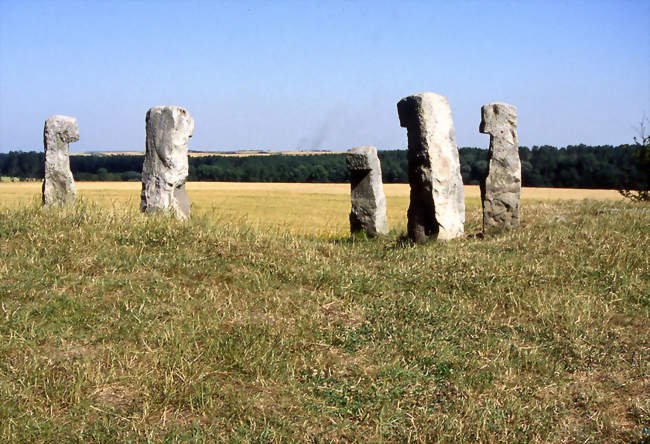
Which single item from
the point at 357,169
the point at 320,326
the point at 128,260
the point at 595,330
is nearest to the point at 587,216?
the point at 357,169

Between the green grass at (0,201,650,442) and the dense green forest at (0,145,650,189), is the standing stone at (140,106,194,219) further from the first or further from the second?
the dense green forest at (0,145,650,189)

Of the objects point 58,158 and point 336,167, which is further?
point 336,167

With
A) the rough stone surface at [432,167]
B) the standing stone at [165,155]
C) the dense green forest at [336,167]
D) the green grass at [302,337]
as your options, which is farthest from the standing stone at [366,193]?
the dense green forest at [336,167]

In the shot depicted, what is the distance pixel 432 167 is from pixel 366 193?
339 cm

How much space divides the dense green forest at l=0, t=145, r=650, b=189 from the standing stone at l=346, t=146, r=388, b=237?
1113 inches

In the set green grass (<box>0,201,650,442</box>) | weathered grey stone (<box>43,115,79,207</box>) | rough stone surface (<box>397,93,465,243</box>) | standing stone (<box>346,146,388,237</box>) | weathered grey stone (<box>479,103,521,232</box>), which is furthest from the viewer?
weathered grey stone (<box>43,115,79,207</box>)

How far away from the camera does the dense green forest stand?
42.8 meters

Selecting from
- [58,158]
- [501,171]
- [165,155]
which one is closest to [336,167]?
[58,158]

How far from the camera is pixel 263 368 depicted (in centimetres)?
544

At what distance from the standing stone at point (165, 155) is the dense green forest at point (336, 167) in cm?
2930

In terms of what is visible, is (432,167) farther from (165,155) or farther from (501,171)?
(165,155)

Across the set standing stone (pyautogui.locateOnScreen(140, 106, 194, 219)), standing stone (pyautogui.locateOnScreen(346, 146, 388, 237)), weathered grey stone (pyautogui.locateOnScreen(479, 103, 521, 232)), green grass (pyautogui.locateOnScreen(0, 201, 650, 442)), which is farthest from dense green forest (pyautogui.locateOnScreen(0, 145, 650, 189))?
green grass (pyautogui.locateOnScreen(0, 201, 650, 442))

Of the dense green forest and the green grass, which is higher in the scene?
the dense green forest

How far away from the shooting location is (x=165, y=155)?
39.4 ft
